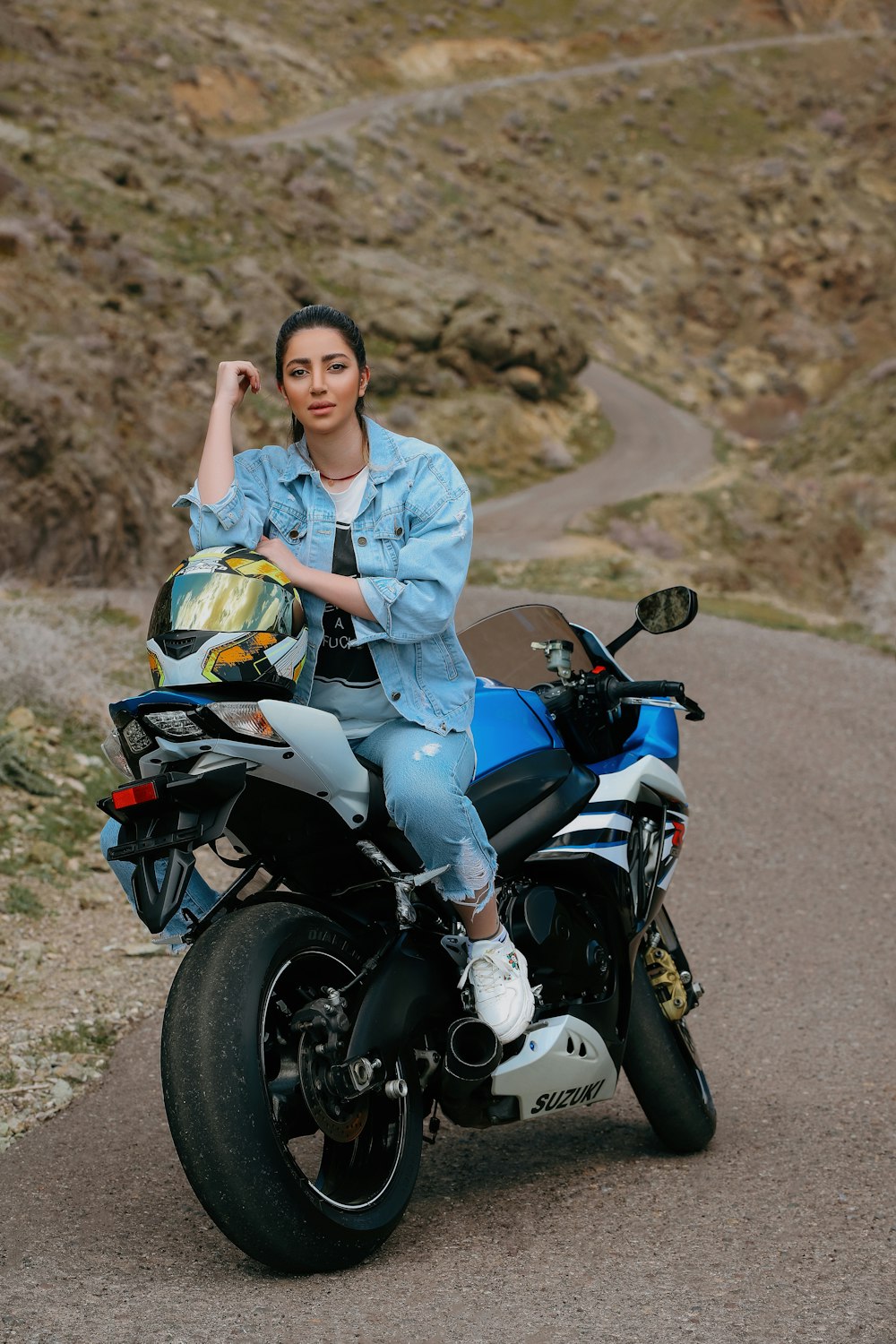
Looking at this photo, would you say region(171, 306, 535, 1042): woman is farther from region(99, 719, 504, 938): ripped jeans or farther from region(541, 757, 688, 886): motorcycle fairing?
region(541, 757, 688, 886): motorcycle fairing

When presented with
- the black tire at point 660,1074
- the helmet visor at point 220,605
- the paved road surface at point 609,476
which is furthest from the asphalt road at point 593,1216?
the paved road surface at point 609,476

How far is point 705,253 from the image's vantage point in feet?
178

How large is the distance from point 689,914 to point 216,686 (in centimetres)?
494

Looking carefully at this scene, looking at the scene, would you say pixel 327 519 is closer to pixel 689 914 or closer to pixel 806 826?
pixel 689 914

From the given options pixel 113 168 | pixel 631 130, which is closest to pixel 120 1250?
pixel 113 168

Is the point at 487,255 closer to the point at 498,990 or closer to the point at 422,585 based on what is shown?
the point at 422,585

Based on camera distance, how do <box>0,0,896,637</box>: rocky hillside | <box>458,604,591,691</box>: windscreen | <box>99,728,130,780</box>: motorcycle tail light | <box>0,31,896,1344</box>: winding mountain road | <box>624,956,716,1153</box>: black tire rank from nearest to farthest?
<box>0,31,896,1344</box>: winding mountain road → <box>99,728,130,780</box>: motorcycle tail light → <box>624,956,716,1153</box>: black tire → <box>458,604,591,691</box>: windscreen → <box>0,0,896,637</box>: rocky hillside

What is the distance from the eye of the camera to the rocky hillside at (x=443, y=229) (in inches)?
767

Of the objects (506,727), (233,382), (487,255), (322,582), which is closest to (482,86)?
(487,255)

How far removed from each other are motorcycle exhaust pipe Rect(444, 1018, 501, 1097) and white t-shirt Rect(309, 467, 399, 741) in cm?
79

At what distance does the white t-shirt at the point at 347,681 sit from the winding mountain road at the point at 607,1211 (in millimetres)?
1293

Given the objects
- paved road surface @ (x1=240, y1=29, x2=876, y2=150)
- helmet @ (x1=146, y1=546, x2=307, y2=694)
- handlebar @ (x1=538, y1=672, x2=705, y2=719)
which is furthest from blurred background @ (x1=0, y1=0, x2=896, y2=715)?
helmet @ (x1=146, y1=546, x2=307, y2=694)

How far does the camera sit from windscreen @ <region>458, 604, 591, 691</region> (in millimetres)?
4367

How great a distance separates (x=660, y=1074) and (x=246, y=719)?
2.01 m
